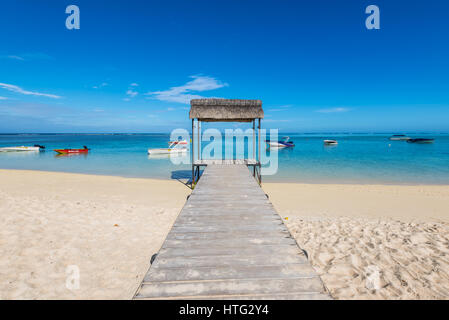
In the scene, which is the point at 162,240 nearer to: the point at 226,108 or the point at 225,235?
the point at 225,235

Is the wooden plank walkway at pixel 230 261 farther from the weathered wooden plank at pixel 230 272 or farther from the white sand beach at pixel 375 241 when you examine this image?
the white sand beach at pixel 375 241

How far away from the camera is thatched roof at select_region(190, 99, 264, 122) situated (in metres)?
10.7

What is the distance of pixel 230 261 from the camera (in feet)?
8.87

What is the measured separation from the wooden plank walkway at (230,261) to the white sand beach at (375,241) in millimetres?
1540

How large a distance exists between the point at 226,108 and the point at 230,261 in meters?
9.00

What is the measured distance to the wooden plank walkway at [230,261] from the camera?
2170 millimetres

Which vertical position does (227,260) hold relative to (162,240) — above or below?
above

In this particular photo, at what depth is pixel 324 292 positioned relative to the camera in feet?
6.98

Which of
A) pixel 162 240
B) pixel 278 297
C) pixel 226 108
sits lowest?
pixel 162 240

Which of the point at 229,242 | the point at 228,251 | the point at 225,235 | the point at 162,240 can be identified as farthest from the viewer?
the point at 162,240

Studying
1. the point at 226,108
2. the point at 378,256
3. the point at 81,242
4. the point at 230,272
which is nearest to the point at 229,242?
the point at 230,272

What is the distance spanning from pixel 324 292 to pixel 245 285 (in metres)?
0.77
